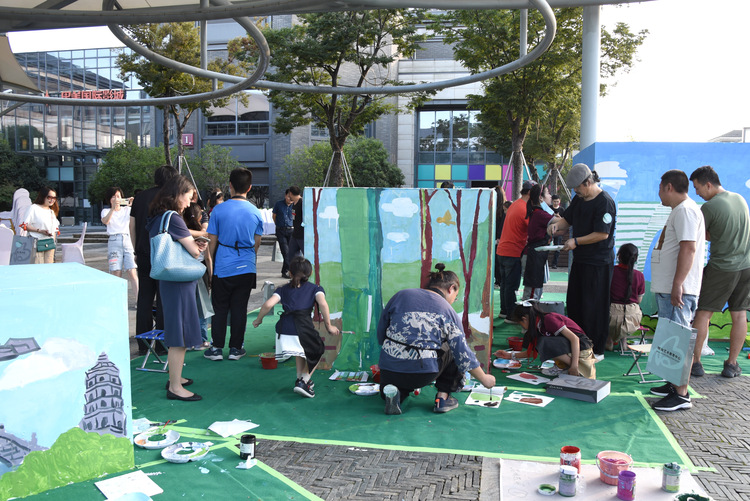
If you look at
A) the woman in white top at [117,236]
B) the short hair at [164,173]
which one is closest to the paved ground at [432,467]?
the short hair at [164,173]

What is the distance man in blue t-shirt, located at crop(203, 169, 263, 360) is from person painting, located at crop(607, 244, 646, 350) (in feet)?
12.4

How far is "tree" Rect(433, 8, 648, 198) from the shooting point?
600 inches

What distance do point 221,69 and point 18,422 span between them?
2066cm

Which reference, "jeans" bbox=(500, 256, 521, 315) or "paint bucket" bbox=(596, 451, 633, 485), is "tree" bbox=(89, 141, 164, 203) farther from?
"paint bucket" bbox=(596, 451, 633, 485)

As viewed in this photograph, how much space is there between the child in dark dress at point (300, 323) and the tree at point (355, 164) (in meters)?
29.1

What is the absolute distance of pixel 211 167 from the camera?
33594 millimetres

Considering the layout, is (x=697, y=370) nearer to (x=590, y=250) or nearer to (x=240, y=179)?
(x=590, y=250)

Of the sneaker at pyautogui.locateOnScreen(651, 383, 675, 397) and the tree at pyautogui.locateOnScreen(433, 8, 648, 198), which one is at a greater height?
the tree at pyautogui.locateOnScreen(433, 8, 648, 198)

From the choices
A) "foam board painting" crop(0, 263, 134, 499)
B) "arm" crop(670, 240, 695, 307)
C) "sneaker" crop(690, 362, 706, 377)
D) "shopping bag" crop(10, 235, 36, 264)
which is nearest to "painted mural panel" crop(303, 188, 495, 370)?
"arm" crop(670, 240, 695, 307)

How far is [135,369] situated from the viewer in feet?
18.4

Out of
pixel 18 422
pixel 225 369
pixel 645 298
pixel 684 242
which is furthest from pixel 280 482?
pixel 645 298

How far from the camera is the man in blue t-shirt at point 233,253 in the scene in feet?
18.8

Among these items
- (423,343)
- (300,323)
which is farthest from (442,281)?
(300,323)

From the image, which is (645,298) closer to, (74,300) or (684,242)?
(684,242)
